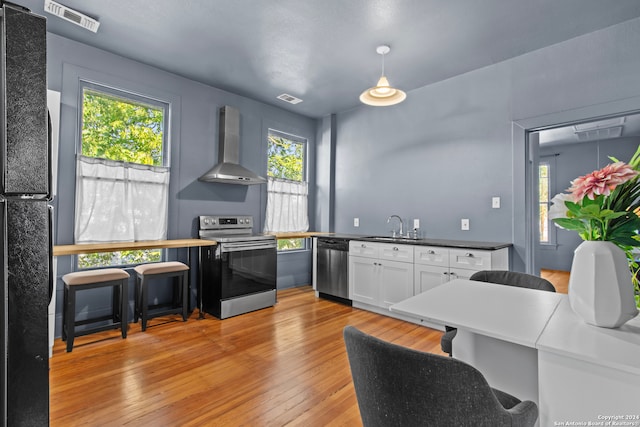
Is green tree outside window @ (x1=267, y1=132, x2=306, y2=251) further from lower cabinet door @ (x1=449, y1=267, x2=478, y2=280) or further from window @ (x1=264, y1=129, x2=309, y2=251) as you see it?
lower cabinet door @ (x1=449, y1=267, x2=478, y2=280)

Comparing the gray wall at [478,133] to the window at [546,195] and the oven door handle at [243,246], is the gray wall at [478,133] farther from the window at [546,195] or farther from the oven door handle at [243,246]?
the window at [546,195]

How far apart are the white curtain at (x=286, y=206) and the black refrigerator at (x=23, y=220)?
3879 mm

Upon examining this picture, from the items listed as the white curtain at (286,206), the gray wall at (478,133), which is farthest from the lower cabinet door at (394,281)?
the white curtain at (286,206)

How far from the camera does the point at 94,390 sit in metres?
2.01

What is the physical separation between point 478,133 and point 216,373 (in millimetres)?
3575

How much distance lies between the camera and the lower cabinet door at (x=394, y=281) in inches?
133

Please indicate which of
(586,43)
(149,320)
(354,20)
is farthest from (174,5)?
(586,43)

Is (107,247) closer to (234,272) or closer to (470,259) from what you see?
(234,272)

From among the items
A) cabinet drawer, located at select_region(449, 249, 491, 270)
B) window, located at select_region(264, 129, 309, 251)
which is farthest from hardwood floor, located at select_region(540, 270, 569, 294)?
window, located at select_region(264, 129, 309, 251)

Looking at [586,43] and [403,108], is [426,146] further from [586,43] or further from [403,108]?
[586,43]

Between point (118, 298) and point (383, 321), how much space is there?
279 centimetres

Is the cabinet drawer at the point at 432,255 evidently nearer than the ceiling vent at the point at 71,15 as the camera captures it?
No

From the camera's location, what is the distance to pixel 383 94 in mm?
2896

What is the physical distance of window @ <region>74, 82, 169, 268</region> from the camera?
10.2 feet
